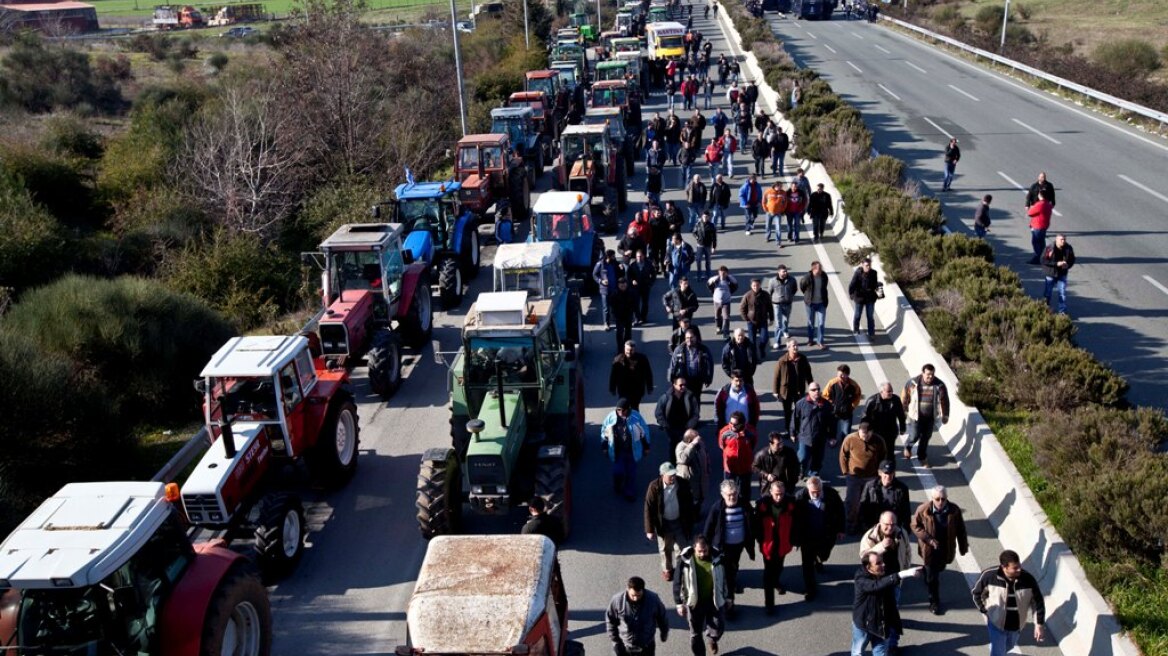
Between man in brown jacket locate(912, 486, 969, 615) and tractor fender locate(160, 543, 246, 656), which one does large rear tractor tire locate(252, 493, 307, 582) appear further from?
man in brown jacket locate(912, 486, 969, 615)

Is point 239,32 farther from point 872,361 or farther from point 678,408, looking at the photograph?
point 678,408

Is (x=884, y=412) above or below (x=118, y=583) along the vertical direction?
below

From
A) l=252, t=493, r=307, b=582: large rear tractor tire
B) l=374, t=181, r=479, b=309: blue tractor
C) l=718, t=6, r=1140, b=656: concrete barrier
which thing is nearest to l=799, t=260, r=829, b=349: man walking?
l=718, t=6, r=1140, b=656: concrete barrier

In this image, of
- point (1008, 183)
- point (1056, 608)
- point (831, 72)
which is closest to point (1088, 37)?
point (831, 72)

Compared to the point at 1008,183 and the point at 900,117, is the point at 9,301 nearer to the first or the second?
the point at 1008,183

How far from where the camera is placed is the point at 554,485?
33.0 ft

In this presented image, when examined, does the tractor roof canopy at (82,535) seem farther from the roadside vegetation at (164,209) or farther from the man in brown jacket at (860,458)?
the man in brown jacket at (860,458)

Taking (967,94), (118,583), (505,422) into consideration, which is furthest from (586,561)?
(967,94)

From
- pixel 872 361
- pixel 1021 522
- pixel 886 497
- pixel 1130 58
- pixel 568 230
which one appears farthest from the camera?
pixel 1130 58

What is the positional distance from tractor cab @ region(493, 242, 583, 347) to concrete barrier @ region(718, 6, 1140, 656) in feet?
16.8

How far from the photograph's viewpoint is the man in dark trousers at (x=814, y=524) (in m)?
9.00

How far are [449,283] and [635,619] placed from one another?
1105cm

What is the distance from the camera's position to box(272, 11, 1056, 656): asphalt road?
8.91m

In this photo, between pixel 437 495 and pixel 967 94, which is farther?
pixel 967 94
